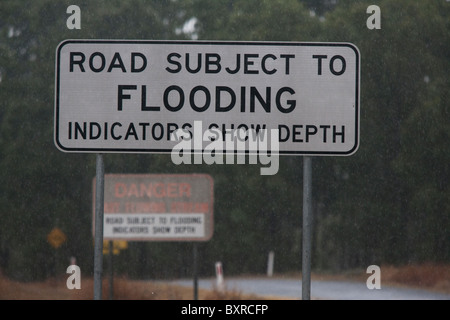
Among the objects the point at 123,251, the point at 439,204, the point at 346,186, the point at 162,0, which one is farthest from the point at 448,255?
the point at 162,0

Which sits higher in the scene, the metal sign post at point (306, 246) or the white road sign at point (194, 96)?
the white road sign at point (194, 96)

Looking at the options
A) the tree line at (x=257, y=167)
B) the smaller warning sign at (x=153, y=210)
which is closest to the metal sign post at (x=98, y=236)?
the smaller warning sign at (x=153, y=210)

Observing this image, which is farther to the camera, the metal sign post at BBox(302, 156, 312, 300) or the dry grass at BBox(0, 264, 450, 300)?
the dry grass at BBox(0, 264, 450, 300)

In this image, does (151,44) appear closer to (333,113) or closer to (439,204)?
(333,113)

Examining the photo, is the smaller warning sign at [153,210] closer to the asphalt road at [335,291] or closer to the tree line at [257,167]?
the asphalt road at [335,291]

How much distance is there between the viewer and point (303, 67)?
4547 millimetres

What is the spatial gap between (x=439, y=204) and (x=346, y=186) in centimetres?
530

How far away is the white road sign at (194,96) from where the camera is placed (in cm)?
456

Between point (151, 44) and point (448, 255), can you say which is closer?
point (151, 44)

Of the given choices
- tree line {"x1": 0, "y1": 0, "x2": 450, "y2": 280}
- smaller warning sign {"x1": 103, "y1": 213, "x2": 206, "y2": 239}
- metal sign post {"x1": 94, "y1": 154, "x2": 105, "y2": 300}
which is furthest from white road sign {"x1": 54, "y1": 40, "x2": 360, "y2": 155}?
tree line {"x1": 0, "y1": 0, "x2": 450, "y2": 280}

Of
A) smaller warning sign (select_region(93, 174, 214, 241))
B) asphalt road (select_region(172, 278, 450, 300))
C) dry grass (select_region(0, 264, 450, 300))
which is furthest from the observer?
asphalt road (select_region(172, 278, 450, 300))

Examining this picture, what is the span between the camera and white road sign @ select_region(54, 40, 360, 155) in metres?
4.56

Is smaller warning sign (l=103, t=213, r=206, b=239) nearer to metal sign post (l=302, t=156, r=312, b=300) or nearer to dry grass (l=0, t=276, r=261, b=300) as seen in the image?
dry grass (l=0, t=276, r=261, b=300)

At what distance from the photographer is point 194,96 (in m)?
4.61
